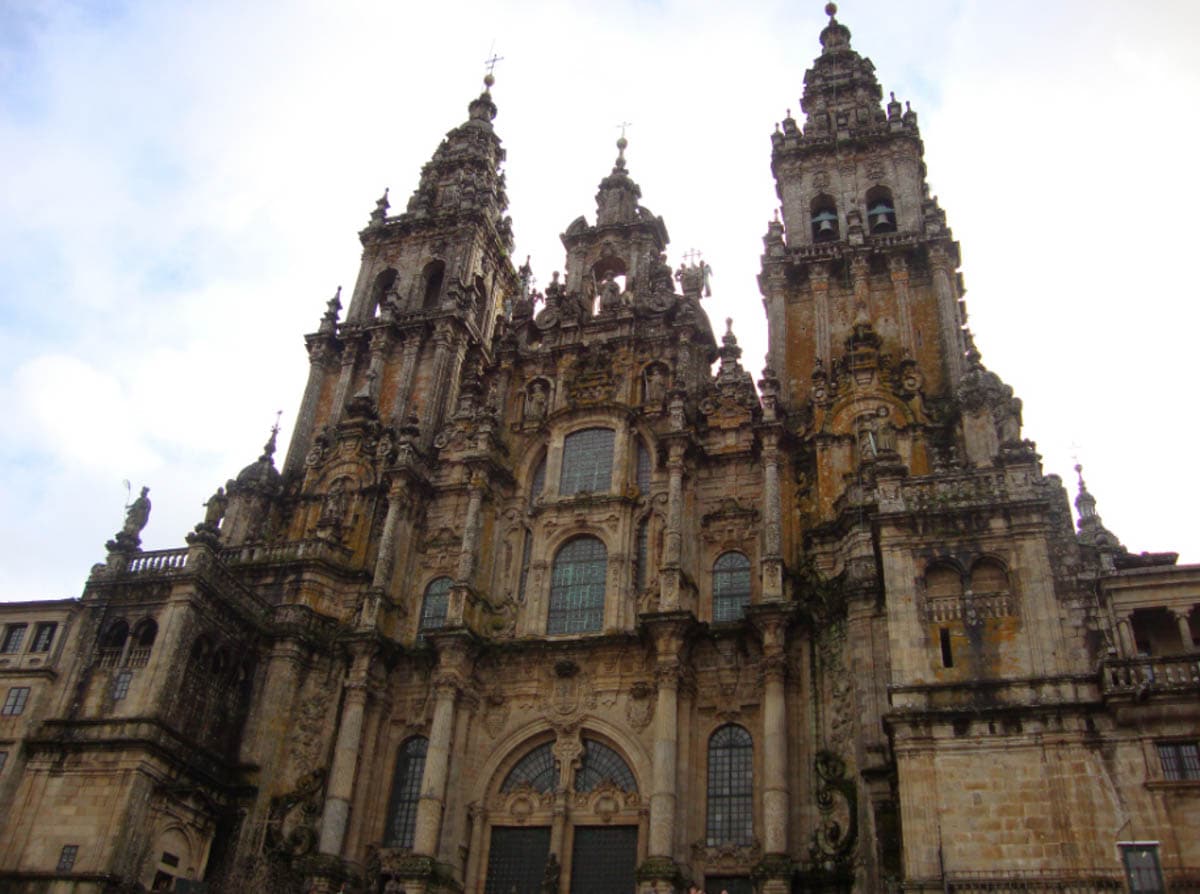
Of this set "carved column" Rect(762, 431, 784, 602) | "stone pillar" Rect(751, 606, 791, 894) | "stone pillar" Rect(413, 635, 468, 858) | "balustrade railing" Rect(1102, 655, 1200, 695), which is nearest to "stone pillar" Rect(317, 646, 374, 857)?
"stone pillar" Rect(413, 635, 468, 858)

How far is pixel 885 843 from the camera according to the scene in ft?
76.7

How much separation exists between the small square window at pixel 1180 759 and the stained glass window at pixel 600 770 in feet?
42.4

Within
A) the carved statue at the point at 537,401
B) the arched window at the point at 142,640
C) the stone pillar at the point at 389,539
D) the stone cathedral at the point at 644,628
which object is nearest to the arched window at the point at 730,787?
the stone cathedral at the point at 644,628

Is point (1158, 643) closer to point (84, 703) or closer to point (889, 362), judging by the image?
point (889, 362)

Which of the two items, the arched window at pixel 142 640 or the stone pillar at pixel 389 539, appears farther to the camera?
the stone pillar at pixel 389 539

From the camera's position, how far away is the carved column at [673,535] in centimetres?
2895

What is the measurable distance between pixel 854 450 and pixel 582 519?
791cm

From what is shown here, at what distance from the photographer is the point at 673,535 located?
99.2ft

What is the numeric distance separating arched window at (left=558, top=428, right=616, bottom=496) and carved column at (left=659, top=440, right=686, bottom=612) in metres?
2.36

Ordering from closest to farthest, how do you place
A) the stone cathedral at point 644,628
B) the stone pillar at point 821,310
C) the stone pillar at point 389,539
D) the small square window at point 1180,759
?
the small square window at point 1180,759, the stone cathedral at point 644,628, the stone pillar at point 389,539, the stone pillar at point 821,310

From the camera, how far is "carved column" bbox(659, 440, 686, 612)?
95.0 feet

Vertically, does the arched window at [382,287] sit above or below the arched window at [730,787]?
above

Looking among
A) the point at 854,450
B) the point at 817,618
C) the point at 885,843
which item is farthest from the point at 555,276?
the point at 885,843

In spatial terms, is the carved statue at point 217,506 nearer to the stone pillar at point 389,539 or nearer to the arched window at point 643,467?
the stone pillar at point 389,539
